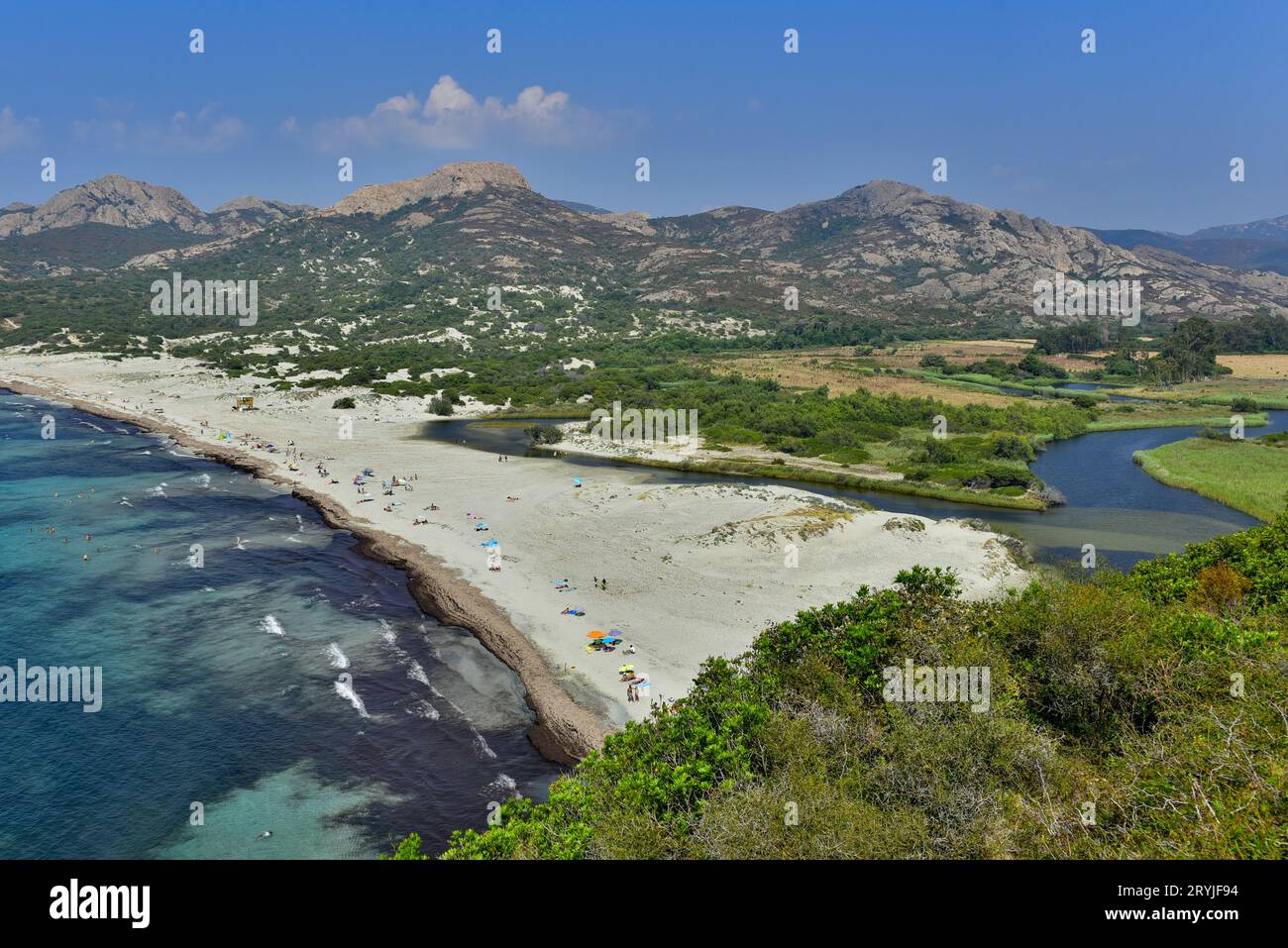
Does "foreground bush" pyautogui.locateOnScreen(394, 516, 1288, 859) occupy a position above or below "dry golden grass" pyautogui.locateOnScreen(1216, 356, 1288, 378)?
below

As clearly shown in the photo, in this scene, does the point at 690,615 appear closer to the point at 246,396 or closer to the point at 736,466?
the point at 736,466

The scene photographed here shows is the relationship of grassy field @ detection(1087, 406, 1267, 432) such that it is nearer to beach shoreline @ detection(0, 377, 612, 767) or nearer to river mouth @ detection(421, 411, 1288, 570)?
river mouth @ detection(421, 411, 1288, 570)

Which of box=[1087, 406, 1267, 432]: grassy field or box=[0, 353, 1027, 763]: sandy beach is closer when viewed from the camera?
box=[0, 353, 1027, 763]: sandy beach

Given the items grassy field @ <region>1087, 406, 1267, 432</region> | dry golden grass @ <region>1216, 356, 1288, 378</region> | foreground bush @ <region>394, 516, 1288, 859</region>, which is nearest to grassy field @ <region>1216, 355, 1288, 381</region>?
dry golden grass @ <region>1216, 356, 1288, 378</region>

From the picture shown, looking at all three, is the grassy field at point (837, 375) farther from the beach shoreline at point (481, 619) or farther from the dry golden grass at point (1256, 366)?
the beach shoreline at point (481, 619)

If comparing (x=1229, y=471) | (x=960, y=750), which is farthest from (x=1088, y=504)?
(x=960, y=750)

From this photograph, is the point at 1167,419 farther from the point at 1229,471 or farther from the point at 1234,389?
the point at 1234,389

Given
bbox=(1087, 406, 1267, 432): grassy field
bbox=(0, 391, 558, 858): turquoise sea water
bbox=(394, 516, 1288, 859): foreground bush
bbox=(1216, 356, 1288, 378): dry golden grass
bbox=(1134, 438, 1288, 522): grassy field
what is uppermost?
bbox=(1216, 356, 1288, 378): dry golden grass

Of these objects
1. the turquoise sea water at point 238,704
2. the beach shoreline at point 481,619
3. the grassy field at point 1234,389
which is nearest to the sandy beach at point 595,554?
the beach shoreline at point 481,619
